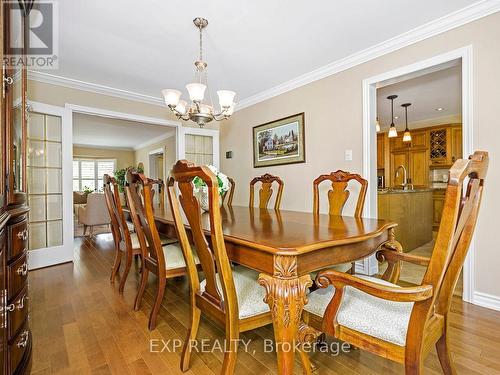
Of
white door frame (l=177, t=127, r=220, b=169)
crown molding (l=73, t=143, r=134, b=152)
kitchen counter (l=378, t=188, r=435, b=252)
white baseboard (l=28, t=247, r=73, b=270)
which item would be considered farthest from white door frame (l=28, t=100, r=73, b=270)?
crown molding (l=73, t=143, r=134, b=152)

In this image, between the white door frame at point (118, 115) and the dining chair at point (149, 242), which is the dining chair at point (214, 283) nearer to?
the dining chair at point (149, 242)

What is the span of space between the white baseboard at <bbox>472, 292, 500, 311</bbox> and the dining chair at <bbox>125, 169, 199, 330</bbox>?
2298 millimetres

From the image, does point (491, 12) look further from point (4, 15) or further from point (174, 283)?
point (174, 283)

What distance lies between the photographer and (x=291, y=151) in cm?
370

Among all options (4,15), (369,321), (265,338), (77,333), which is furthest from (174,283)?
(4,15)

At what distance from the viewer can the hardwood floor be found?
139 cm

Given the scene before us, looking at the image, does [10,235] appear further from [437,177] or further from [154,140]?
[437,177]

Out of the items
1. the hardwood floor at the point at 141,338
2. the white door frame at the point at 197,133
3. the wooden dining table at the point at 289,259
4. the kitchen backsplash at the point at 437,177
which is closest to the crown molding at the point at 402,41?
the white door frame at the point at 197,133

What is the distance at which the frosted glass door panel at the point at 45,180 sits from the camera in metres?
3.19

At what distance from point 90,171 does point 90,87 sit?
636 centimetres

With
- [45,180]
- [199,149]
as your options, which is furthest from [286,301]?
[199,149]

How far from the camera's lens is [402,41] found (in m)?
2.52

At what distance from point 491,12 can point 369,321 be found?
101 inches

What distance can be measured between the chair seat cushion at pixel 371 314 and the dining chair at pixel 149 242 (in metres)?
1.03
